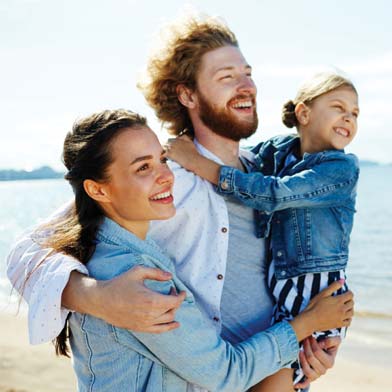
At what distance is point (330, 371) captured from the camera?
23.1 ft

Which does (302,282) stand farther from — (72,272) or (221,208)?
(72,272)

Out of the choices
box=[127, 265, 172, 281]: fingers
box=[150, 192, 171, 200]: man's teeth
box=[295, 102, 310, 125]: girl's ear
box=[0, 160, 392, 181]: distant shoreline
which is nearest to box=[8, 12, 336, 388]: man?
box=[127, 265, 172, 281]: fingers

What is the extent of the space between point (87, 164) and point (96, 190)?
0.38 feet

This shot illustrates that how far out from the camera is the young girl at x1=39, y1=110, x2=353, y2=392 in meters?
2.32

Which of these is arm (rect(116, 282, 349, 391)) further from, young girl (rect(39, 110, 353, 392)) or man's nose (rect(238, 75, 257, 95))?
man's nose (rect(238, 75, 257, 95))

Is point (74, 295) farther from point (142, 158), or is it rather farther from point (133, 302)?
point (142, 158)

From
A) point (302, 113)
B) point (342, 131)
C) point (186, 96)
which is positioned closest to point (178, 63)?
point (186, 96)

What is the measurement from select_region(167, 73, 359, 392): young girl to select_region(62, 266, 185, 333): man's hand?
0.94 meters

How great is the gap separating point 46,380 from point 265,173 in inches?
179

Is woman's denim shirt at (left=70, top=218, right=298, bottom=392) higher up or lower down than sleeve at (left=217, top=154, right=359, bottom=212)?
lower down

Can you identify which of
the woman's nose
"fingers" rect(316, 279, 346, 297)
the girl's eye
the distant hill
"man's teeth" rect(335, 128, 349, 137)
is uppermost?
"man's teeth" rect(335, 128, 349, 137)

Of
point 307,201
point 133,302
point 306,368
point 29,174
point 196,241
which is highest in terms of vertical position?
point 307,201

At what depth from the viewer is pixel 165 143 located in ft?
10.9

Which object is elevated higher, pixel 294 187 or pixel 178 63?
pixel 178 63
